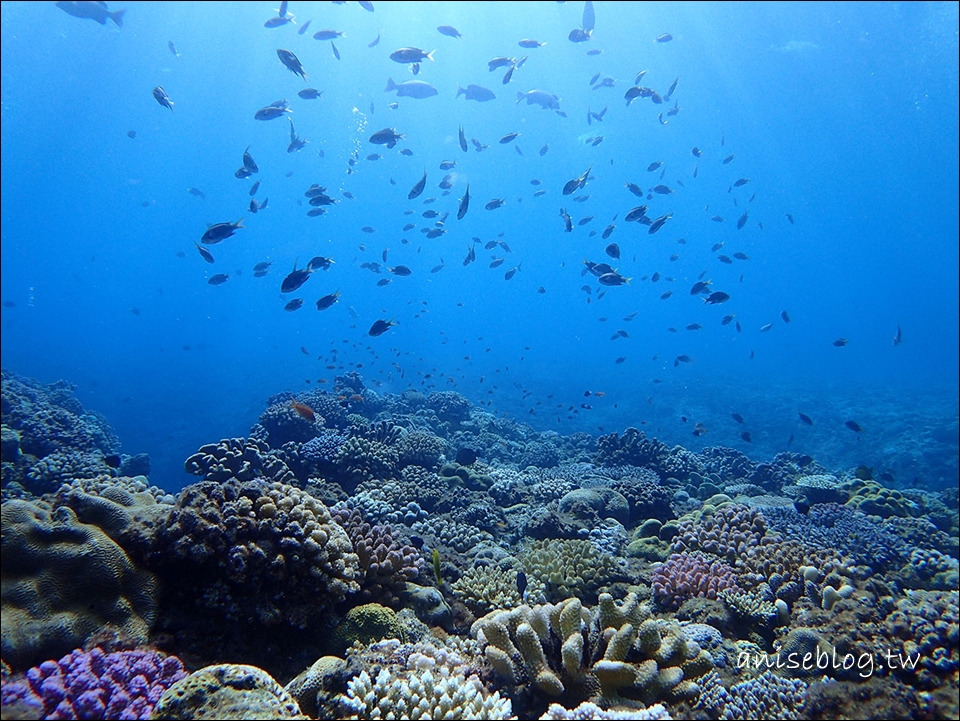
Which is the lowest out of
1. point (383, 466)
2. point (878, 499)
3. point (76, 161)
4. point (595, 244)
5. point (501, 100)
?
point (383, 466)

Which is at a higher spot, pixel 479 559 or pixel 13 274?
pixel 13 274

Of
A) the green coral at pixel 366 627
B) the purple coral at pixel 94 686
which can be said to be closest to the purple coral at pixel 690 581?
the green coral at pixel 366 627

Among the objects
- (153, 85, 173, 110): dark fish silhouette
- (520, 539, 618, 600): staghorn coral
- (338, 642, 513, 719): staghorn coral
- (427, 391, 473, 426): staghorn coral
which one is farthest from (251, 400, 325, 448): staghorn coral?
(338, 642, 513, 719): staghorn coral

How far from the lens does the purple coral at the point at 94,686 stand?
9.88 feet

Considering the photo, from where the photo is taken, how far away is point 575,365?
58.3 metres

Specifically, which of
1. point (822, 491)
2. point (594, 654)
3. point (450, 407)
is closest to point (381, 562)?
point (594, 654)

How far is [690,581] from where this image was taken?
5.69 metres

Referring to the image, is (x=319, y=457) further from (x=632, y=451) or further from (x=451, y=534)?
(x=632, y=451)

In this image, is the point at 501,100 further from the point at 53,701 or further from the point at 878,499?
the point at 53,701

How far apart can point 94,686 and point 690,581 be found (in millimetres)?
5915

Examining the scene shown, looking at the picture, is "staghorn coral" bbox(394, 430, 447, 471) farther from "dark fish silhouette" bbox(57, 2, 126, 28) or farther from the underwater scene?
"dark fish silhouette" bbox(57, 2, 126, 28)

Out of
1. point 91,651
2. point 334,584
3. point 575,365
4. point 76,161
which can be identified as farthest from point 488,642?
point 76,161

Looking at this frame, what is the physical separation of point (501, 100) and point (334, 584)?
8683 centimetres

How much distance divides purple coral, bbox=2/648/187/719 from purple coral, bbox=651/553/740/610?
5242 millimetres
